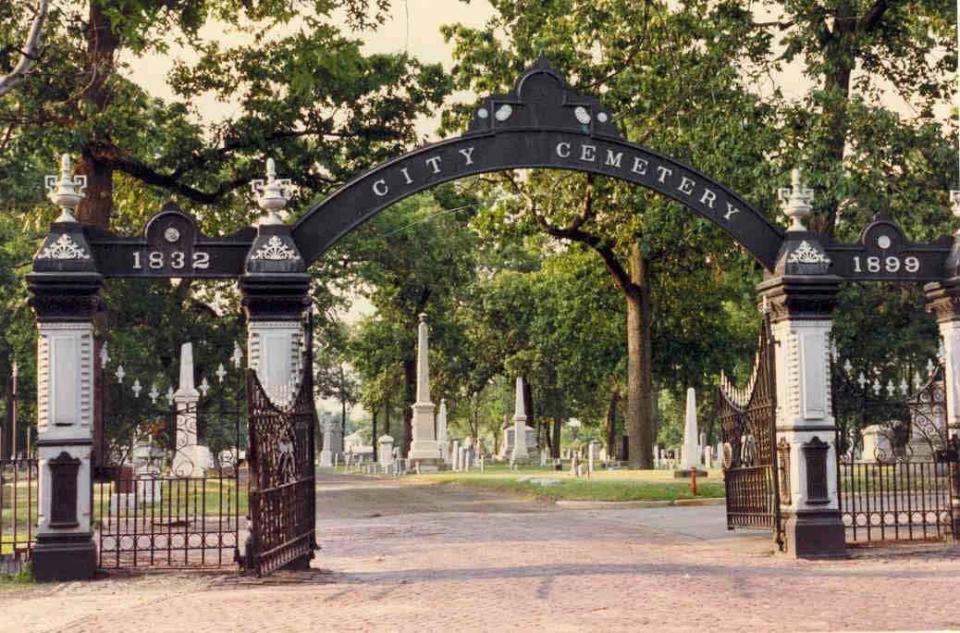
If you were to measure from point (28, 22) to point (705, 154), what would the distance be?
45.5ft

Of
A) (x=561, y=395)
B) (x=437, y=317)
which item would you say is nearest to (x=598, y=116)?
(x=437, y=317)

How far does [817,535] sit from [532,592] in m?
4.66

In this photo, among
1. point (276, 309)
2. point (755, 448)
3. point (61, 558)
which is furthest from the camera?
point (755, 448)

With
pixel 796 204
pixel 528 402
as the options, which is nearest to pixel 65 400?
pixel 796 204

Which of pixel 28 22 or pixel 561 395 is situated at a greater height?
pixel 28 22

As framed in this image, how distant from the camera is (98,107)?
24.0 meters

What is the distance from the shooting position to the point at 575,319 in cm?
4762

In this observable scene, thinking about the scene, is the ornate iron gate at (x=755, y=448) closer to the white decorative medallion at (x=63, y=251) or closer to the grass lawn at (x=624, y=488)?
the white decorative medallion at (x=63, y=251)

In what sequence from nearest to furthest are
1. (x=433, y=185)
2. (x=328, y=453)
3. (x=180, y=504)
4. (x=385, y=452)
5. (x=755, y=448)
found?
(x=433, y=185) < (x=755, y=448) < (x=180, y=504) < (x=385, y=452) < (x=328, y=453)

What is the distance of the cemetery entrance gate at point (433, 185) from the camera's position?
13.7 meters

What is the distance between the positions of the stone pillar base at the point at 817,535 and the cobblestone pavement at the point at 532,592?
0.29 m

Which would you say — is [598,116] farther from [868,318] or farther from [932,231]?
[868,318]

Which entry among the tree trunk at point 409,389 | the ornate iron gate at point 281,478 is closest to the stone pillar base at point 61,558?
the ornate iron gate at point 281,478

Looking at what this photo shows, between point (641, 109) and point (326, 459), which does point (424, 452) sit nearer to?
point (641, 109)
